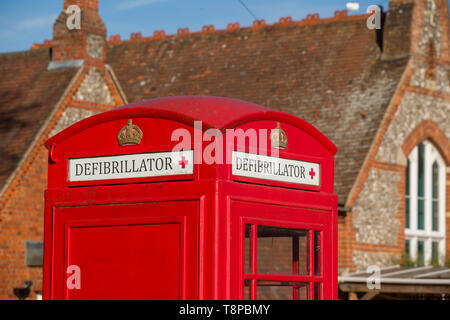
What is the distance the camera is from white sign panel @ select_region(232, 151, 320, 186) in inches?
264

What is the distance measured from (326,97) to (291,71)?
176 cm

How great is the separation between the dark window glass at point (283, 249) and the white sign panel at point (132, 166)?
2.40 ft

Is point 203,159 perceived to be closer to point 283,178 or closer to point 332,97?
point 283,178

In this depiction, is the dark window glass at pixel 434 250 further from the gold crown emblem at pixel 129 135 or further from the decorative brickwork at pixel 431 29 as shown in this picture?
the gold crown emblem at pixel 129 135

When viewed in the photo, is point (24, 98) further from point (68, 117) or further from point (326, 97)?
point (326, 97)

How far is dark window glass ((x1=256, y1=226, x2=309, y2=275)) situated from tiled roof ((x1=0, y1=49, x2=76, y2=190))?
12800 millimetres

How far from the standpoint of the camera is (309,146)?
24.1ft

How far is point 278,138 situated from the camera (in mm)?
7047

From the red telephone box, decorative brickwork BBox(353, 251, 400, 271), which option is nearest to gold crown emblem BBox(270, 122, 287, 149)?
the red telephone box

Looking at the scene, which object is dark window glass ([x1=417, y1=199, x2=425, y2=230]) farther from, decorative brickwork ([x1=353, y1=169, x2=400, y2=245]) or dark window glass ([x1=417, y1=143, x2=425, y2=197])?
decorative brickwork ([x1=353, y1=169, x2=400, y2=245])

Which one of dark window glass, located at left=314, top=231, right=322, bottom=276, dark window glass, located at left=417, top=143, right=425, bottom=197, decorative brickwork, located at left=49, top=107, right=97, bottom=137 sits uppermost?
decorative brickwork, located at left=49, top=107, right=97, bottom=137

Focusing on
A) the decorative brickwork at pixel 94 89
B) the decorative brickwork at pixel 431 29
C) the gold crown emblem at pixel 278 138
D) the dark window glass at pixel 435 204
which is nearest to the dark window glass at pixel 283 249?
the gold crown emblem at pixel 278 138

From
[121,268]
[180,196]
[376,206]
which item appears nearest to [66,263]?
[121,268]

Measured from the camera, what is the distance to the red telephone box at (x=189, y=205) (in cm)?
653
